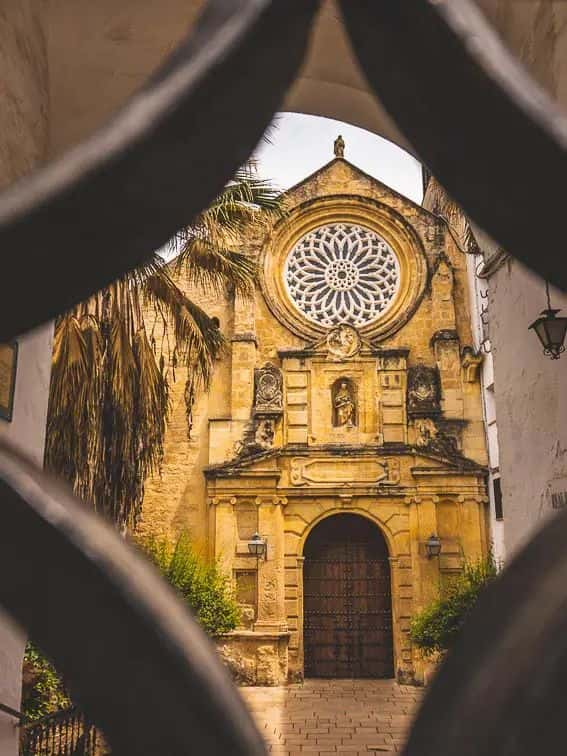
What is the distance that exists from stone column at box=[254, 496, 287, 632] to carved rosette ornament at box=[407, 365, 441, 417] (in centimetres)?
328

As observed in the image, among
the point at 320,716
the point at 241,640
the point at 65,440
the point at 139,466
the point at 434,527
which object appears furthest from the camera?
the point at 434,527

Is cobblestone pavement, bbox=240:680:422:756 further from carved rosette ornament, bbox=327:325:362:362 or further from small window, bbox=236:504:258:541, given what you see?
carved rosette ornament, bbox=327:325:362:362

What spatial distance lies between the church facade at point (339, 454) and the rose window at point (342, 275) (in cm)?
4

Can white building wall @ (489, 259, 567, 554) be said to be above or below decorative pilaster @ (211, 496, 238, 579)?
below

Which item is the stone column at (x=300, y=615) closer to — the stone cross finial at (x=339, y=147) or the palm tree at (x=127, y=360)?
the palm tree at (x=127, y=360)

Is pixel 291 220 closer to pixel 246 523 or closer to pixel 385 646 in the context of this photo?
pixel 246 523

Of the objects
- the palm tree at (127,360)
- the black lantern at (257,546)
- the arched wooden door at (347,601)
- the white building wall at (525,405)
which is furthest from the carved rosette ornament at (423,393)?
the white building wall at (525,405)

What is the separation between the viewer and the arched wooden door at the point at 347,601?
13.9 m

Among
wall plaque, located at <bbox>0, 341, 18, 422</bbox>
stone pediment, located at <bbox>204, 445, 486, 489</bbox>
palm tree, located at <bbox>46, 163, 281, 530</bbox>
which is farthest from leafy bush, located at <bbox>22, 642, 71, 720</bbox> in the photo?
stone pediment, located at <bbox>204, 445, 486, 489</bbox>

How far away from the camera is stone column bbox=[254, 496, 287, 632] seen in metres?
13.7

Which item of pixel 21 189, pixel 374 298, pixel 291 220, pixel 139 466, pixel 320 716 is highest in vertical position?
pixel 291 220

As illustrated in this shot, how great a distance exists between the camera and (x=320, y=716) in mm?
10789

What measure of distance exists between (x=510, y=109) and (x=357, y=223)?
56.2 feet

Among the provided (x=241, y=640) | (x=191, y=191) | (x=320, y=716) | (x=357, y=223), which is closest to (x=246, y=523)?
(x=241, y=640)
